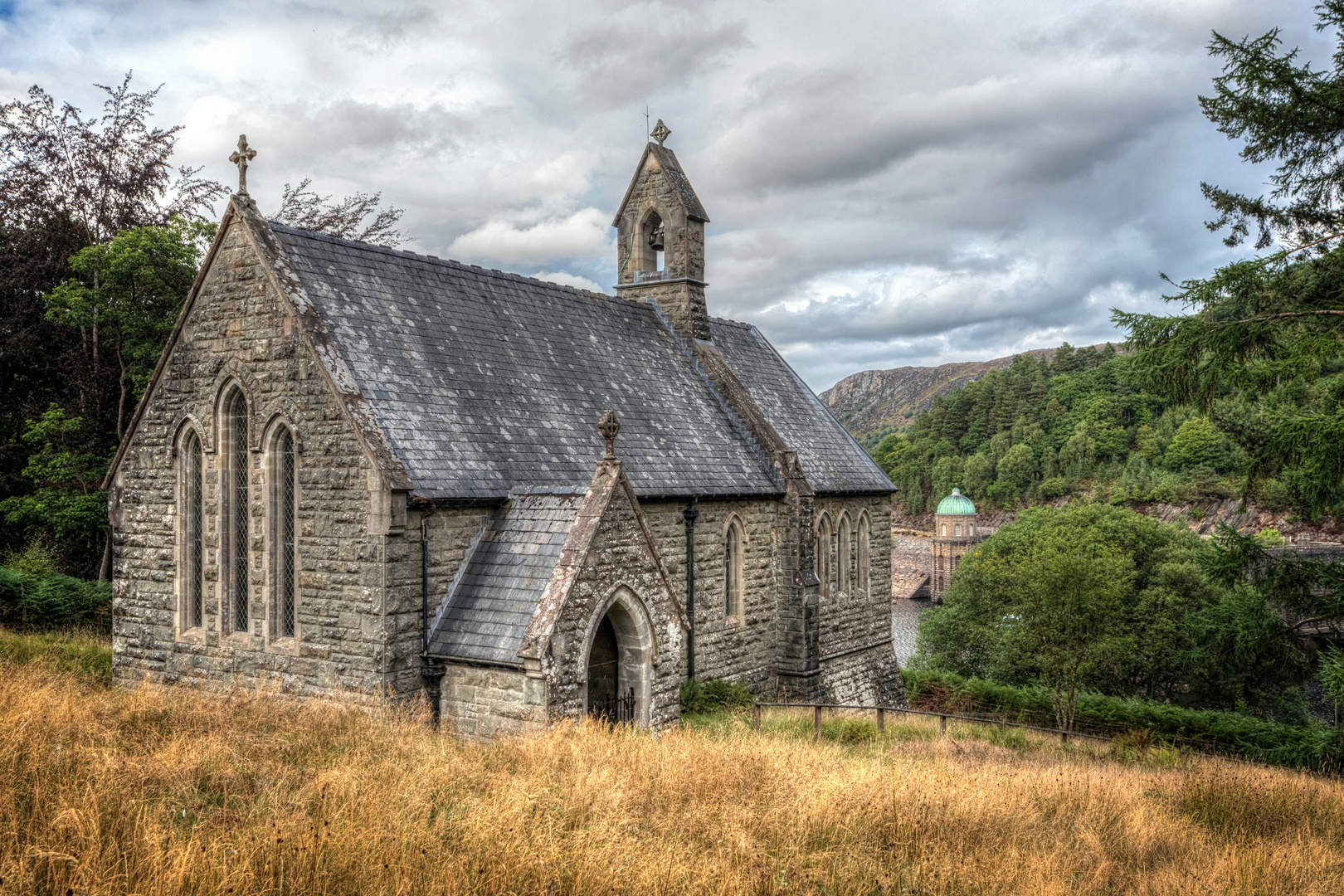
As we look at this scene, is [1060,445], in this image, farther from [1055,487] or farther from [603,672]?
[603,672]

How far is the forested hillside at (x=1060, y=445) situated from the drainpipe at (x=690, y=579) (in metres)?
58.3

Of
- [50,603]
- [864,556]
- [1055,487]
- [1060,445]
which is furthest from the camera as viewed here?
[1060,445]

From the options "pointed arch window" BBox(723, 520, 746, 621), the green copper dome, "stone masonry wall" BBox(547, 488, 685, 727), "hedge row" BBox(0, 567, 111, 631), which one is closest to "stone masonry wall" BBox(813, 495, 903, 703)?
"pointed arch window" BBox(723, 520, 746, 621)

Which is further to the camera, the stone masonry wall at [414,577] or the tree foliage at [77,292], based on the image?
the tree foliage at [77,292]

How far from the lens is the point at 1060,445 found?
102m

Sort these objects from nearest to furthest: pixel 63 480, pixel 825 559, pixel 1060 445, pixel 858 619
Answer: pixel 825 559 < pixel 63 480 < pixel 858 619 < pixel 1060 445

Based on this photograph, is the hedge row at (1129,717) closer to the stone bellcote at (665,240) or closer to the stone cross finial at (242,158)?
the stone bellcote at (665,240)

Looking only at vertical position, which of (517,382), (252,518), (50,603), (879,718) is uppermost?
(517,382)

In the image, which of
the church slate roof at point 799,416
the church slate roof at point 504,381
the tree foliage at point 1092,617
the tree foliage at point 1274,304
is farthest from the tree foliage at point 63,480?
the tree foliage at point 1092,617

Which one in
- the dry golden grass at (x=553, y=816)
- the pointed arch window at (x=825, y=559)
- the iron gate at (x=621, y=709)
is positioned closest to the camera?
the dry golden grass at (x=553, y=816)

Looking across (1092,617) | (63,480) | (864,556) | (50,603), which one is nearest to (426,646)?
(50,603)

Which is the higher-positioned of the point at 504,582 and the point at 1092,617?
the point at 504,582

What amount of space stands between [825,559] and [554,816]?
49.1 feet

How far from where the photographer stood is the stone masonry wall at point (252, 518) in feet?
39.3
